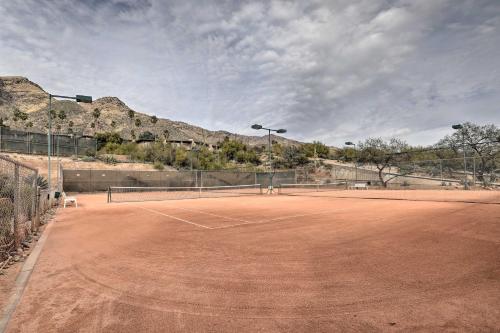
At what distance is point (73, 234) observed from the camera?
9.24 meters

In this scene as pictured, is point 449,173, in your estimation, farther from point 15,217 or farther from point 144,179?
point 15,217

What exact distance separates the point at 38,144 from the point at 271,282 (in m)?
53.4

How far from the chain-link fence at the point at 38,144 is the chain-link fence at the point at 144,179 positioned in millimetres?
12803

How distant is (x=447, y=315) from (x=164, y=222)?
30.8 feet

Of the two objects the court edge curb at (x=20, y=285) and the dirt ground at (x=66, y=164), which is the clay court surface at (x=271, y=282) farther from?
the dirt ground at (x=66, y=164)

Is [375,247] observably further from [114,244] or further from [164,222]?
[164,222]

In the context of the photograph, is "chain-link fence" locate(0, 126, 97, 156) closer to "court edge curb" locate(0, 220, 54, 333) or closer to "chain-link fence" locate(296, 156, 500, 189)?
"court edge curb" locate(0, 220, 54, 333)

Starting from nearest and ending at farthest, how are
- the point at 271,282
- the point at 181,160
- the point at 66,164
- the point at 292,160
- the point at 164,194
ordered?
the point at 271,282 → the point at 164,194 → the point at 66,164 → the point at 181,160 → the point at 292,160

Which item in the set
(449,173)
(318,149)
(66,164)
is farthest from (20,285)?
(318,149)

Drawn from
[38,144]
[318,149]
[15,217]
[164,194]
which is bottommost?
[164,194]

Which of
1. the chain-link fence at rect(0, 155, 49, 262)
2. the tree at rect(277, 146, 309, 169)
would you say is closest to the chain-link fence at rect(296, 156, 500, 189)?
the chain-link fence at rect(0, 155, 49, 262)

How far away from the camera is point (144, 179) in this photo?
36.1 m

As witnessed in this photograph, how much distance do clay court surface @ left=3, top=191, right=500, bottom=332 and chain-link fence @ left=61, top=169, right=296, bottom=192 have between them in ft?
87.3

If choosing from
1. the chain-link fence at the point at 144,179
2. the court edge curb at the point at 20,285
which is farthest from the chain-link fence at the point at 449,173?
the court edge curb at the point at 20,285
